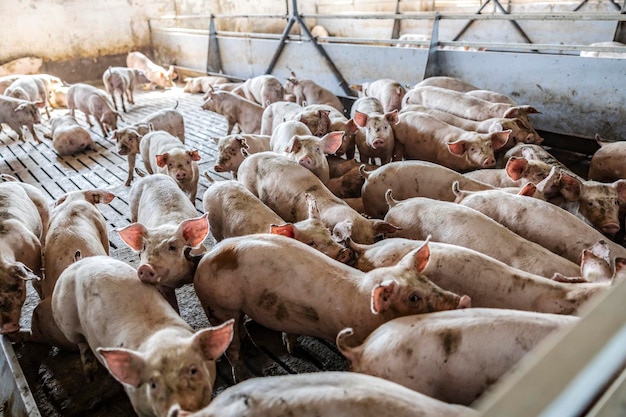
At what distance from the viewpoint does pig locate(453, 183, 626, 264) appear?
337 cm

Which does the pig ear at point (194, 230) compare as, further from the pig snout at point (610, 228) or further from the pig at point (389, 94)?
the pig at point (389, 94)

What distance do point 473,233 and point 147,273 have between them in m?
2.09

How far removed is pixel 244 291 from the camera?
2.94 meters

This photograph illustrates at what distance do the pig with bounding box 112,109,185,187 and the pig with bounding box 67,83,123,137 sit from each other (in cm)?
181

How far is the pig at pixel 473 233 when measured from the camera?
10.00 feet

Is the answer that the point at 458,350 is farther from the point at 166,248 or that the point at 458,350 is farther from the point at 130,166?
the point at 130,166

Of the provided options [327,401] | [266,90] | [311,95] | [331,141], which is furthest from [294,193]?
[266,90]

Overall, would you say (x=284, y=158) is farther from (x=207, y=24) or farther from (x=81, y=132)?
(x=207, y=24)

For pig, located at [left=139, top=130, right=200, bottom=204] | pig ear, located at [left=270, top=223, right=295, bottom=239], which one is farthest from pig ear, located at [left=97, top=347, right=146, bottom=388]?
pig, located at [left=139, top=130, right=200, bottom=204]

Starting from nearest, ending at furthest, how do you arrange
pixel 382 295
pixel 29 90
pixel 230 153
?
pixel 382 295 < pixel 230 153 < pixel 29 90

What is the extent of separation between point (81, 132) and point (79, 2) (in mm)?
9286

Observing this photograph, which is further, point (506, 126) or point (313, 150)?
point (506, 126)

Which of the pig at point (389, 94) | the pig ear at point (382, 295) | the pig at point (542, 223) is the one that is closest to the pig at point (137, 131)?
the pig at point (389, 94)

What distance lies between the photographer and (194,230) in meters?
3.18
